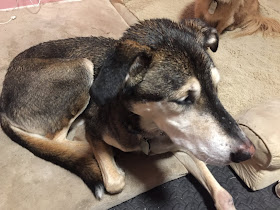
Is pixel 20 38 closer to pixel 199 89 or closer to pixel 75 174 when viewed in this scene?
pixel 75 174

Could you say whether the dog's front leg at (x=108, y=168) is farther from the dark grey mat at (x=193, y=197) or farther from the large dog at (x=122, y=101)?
the dark grey mat at (x=193, y=197)

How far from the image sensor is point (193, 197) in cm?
175

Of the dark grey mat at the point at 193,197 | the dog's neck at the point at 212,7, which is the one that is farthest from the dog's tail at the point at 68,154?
the dog's neck at the point at 212,7

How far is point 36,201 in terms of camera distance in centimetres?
156

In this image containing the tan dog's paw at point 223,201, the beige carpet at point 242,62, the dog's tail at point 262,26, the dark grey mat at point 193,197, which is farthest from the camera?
the dog's tail at point 262,26

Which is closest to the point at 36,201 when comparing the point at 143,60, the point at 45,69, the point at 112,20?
the point at 45,69

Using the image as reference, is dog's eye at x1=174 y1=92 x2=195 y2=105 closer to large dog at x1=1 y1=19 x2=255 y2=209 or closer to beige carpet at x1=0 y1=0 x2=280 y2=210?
large dog at x1=1 y1=19 x2=255 y2=209

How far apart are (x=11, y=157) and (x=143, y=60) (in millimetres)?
1014

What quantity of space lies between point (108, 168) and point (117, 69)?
0.64 meters

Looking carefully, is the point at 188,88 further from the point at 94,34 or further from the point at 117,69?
the point at 94,34

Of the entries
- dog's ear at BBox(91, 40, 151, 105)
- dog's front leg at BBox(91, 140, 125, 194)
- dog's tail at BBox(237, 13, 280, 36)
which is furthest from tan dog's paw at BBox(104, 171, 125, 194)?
dog's tail at BBox(237, 13, 280, 36)

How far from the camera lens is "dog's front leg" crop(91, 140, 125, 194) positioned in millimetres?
1553

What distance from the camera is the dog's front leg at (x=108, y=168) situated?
1.55m

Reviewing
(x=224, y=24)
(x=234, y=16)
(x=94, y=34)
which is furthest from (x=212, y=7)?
(x=94, y=34)
